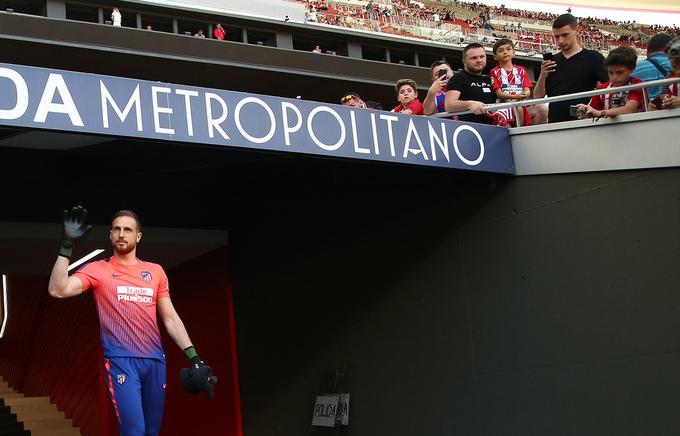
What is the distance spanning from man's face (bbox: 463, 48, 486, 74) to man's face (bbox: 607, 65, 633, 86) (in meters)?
1.20

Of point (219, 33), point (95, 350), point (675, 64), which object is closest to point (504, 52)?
point (675, 64)

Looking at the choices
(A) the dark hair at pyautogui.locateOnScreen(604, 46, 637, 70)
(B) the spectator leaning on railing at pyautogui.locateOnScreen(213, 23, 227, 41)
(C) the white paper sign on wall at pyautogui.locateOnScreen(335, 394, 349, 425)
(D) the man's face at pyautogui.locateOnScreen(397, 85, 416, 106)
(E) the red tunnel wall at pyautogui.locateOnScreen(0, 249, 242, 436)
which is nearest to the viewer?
(A) the dark hair at pyautogui.locateOnScreen(604, 46, 637, 70)

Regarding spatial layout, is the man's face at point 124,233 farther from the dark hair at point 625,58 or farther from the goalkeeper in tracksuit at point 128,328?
the dark hair at point 625,58

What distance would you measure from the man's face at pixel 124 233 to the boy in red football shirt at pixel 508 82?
404cm

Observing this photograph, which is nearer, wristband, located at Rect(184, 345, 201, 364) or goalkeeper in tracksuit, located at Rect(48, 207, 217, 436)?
goalkeeper in tracksuit, located at Rect(48, 207, 217, 436)

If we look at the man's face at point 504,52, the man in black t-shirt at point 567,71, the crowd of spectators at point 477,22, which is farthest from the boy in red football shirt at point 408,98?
the crowd of spectators at point 477,22

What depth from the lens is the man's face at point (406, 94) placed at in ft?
27.9

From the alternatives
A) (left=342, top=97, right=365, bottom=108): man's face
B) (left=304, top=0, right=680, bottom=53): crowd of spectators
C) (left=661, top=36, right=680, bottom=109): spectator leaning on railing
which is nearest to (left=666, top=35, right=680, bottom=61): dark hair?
(left=661, top=36, right=680, bottom=109): spectator leaning on railing

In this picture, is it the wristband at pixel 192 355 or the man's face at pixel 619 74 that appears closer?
the wristband at pixel 192 355

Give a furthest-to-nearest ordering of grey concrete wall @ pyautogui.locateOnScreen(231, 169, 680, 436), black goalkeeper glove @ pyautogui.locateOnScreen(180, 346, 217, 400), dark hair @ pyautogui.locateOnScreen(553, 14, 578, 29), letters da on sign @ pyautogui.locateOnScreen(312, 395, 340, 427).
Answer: letters da on sign @ pyautogui.locateOnScreen(312, 395, 340, 427)
dark hair @ pyautogui.locateOnScreen(553, 14, 578, 29)
grey concrete wall @ pyautogui.locateOnScreen(231, 169, 680, 436)
black goalkeeper glove @ pyautogui.locateOnScreen(180, 346, 217, 400)

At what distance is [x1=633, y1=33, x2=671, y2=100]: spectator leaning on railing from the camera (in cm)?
728

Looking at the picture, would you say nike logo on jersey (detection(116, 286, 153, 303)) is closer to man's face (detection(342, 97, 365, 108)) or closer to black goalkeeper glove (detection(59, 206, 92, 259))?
black goalkeeper glove (detection(59, 206, 92, 259))

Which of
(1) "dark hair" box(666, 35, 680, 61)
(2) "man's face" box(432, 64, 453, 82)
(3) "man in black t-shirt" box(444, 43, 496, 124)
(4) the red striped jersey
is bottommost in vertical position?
(4) the red striped jersey

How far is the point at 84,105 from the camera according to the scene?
605cm
